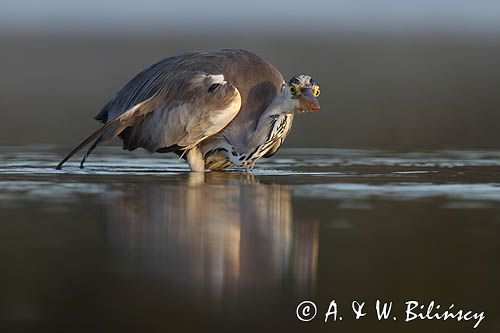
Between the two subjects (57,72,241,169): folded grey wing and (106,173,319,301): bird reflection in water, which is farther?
(57,72,241,169): folded grey wing

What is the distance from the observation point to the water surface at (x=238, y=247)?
6.34 m

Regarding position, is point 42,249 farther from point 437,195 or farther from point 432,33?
point 432,33

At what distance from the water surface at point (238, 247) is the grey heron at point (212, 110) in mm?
360

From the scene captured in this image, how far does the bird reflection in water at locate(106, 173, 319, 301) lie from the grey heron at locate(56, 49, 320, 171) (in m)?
1.30

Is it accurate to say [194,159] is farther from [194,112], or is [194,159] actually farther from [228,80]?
[228,80]

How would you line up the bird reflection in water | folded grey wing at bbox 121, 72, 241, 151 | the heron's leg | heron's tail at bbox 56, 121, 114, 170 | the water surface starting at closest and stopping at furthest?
1. the water surface
2. the bird reflection in water
3. folded grey wing at bbox 121, 72, 241, 151
4. heron's tail at bbox 56, 121, 114, 170
5. the heron's leg

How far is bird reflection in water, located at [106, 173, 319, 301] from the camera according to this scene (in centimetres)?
684

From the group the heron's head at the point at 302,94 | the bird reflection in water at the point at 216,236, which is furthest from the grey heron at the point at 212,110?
the bird reflection in water at the point at 216,236

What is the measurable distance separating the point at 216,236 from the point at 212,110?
3474 millimetres

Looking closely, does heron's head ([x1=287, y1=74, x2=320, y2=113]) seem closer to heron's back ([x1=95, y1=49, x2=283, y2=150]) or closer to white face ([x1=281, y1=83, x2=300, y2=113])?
white face ([x1=281, y1=83, x2=300, y2=113])

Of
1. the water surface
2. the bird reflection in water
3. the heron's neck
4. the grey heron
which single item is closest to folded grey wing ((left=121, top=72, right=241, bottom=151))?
the grey heron

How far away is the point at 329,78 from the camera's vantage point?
23688mm

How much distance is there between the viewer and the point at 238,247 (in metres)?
7.49

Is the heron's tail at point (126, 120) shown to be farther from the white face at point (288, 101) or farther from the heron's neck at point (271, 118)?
the white face at point (288, 101)
